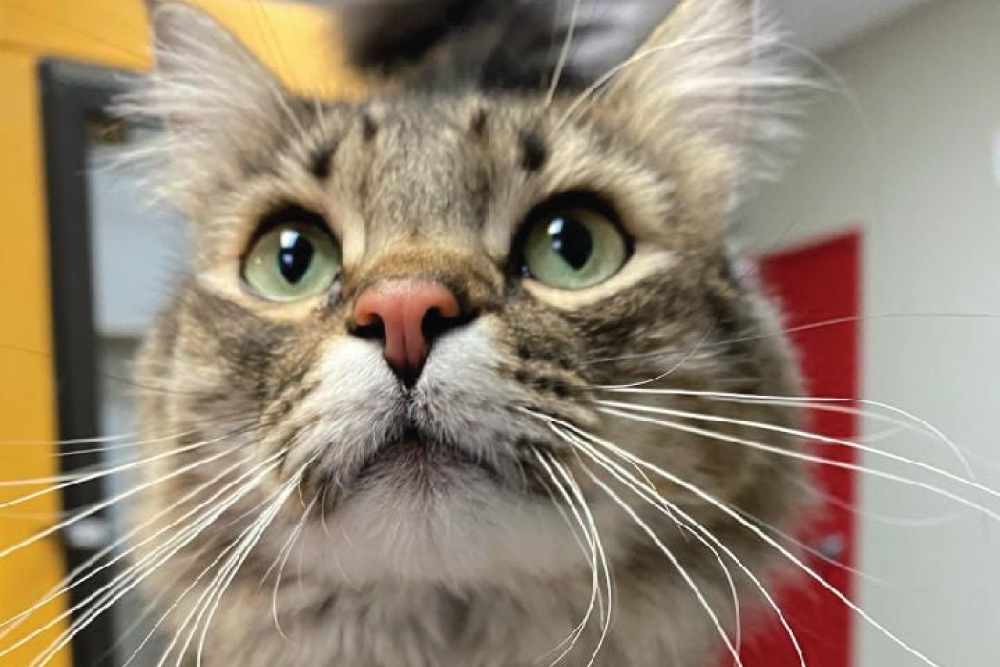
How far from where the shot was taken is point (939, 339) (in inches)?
39.5

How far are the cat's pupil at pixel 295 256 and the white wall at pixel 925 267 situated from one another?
1.45 ft

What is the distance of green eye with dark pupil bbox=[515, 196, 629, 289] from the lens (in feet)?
1.85

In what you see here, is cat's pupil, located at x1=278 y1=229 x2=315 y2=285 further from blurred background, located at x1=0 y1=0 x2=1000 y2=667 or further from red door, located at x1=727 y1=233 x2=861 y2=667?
red door, located at x1=727 y1=233 x2=861 y2=667

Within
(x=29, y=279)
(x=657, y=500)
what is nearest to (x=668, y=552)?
(x=657, y=500)

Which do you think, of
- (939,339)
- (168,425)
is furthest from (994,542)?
(168,425)

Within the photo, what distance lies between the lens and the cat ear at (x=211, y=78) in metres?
0.70

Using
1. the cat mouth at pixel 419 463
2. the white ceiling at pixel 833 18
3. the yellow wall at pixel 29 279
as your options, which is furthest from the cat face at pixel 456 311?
the white ceiling at pixel 833 18

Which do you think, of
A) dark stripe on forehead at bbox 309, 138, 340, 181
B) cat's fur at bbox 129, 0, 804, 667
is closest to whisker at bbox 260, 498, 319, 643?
cat's fur at bbox 129, 0, 804, 667

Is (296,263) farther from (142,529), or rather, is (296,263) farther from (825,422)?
(825,422)

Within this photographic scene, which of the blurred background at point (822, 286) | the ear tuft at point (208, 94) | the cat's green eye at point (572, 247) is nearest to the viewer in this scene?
the cat's green eye at point (572, 247)

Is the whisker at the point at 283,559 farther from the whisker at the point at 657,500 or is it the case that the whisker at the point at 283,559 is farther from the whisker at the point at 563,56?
the whisker at the point at 563,56

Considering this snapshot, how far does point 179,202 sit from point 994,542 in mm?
813

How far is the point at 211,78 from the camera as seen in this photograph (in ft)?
2.38

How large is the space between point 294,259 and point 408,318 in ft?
0.60
